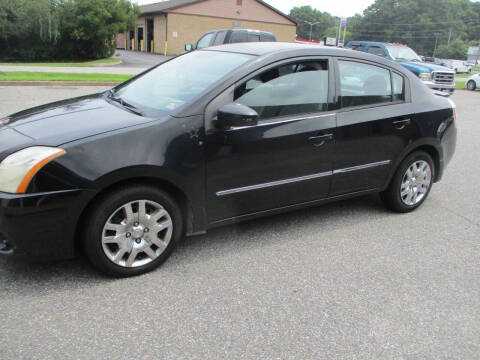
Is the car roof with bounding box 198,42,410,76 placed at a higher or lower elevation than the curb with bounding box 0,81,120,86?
higher

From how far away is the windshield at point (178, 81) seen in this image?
11.6ft

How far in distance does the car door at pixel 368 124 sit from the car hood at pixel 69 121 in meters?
1.81

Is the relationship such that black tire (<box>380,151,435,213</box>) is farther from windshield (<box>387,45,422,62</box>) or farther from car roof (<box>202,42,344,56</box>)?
windshield (<box>387,45,422,62</box>)

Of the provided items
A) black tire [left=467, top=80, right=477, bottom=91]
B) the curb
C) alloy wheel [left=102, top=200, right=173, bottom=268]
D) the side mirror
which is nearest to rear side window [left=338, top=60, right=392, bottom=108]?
the side mirror

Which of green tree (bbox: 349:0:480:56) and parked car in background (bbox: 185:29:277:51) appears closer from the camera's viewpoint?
parked car in background (bbox: 185:29:277:51)

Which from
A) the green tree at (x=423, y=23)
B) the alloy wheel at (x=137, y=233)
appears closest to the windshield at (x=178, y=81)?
the alloy wheel at (x=137, y=233)

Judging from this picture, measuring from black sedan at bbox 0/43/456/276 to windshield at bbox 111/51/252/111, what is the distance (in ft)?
0.06

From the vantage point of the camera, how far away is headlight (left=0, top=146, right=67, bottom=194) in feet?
8.92

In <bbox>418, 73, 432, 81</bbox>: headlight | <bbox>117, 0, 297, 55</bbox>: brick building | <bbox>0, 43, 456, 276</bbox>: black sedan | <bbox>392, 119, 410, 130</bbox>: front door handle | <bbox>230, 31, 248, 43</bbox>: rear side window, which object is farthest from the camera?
<bbox>117, 0, 297, 55</bbox>: brick building

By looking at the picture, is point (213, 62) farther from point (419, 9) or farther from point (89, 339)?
point (419, 9)

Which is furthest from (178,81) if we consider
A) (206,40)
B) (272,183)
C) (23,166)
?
(206,40)

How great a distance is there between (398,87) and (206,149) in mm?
2295

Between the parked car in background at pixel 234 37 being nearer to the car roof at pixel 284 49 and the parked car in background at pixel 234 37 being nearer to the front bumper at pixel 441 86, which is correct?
the front bumper at pixel 441 86

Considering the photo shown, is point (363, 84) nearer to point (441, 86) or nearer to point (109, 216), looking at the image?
point (109, 216)
